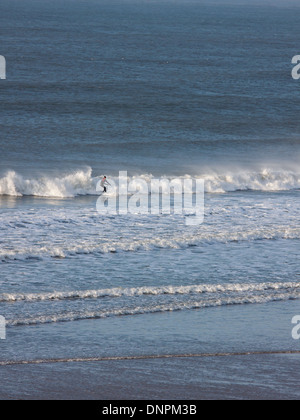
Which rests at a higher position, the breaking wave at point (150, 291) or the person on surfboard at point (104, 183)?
the person on surfboard at point (104, 183)

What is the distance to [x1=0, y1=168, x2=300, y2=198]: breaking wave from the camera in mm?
19562

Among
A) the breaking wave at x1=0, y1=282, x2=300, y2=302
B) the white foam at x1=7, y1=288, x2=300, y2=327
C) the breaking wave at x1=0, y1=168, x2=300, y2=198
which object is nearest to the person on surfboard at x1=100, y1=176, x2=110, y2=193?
the breaking wave at x1=0, y1=168, x2=300, y2=198

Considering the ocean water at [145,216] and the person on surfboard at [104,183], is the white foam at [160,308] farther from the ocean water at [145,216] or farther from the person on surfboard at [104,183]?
the person on surfboard at [104,183]

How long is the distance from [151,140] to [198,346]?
20031 mm

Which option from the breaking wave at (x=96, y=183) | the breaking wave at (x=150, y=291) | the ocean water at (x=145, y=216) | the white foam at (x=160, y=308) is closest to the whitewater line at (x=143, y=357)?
the ocean water at (x=145, y=216)

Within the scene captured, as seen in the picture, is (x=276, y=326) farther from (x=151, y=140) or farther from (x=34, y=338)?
(x=151, y=140)

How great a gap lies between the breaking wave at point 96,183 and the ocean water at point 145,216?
0.21 ft

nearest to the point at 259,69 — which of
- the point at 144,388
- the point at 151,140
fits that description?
the point at 151,140

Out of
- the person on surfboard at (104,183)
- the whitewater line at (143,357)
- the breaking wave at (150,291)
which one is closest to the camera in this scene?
the whitewater line at (143,357)

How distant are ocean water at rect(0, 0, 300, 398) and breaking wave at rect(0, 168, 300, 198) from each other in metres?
0.06

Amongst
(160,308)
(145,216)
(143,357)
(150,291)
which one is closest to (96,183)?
(145,216)

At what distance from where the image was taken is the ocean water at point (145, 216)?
9.02 meters

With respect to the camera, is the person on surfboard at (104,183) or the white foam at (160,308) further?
the person on surfboard at (104,183)

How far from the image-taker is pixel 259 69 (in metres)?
48.8
